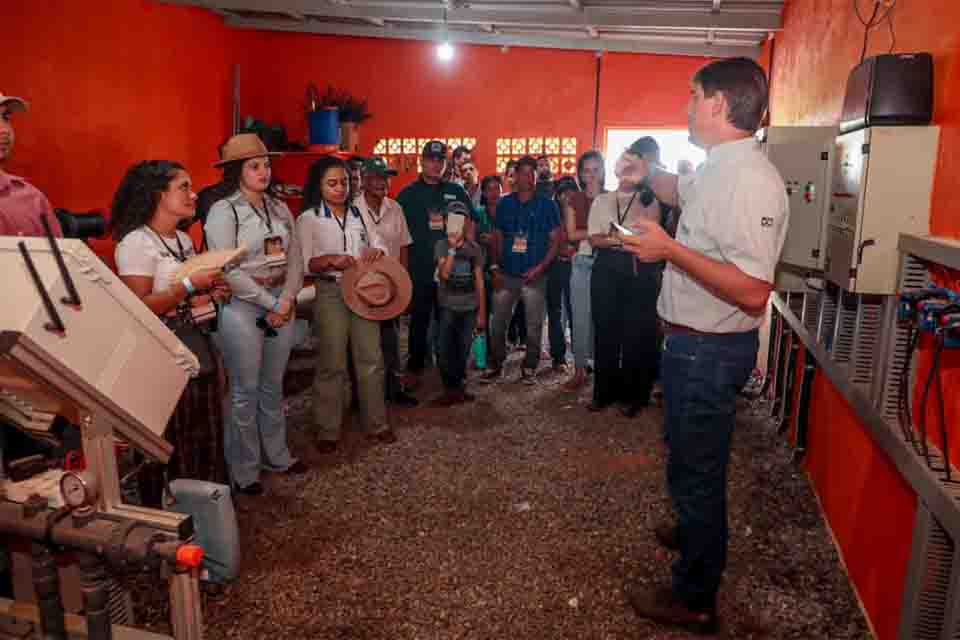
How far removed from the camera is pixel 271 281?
3352mm

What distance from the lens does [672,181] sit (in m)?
4.23

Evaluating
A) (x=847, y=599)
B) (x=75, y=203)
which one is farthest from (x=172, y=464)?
(x=75, y=203)

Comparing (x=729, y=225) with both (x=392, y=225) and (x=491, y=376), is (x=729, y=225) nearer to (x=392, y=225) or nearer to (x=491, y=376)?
(x=392, y=225)

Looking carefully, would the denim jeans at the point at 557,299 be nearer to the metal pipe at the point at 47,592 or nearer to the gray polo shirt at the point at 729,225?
the gray polo shirt at the point at 729,225

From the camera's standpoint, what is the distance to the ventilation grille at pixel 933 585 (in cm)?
191

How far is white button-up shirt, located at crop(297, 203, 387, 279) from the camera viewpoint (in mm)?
3926

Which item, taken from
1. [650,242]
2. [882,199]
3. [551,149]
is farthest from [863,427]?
Answer: [551,149]

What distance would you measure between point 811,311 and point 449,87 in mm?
6634

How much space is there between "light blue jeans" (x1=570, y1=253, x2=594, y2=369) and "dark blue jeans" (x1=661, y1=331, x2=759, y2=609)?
9.85 ft

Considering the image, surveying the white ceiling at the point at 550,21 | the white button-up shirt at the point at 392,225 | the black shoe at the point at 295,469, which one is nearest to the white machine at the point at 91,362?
the black shoe at the point at 295,469

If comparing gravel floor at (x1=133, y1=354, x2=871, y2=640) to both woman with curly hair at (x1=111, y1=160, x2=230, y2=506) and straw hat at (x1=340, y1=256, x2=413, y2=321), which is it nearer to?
woman with curly hair at (x1=111, y1=160, x2=230, y2=506)

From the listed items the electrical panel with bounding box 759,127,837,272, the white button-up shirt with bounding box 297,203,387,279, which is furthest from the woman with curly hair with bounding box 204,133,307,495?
the electrical panel with bounding box 759,127,837,272

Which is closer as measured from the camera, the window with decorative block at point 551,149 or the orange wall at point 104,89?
the orange wall at point 104,89

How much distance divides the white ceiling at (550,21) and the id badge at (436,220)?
253cm
